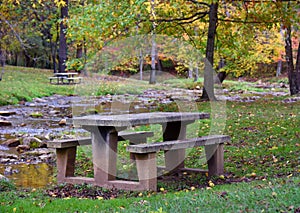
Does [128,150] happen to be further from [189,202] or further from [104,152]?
[189,202]

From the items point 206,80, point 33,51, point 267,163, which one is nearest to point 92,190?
point 267,163

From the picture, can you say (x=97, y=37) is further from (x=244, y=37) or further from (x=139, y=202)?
(x=139, y=202)

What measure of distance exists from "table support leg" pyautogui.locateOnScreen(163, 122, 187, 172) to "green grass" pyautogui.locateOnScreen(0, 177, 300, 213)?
5.56ft

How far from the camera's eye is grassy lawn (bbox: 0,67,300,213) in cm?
478

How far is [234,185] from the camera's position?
6254 mm

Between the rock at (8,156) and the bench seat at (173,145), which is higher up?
the bench seat at (173,145)

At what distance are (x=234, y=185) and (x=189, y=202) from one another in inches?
56.8

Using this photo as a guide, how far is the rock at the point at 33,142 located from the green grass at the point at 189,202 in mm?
4345

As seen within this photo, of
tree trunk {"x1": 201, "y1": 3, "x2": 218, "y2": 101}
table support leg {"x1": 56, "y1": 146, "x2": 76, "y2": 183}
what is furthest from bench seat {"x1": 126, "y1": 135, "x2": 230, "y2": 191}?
tree trunk {"x1": 201, "y1": 3, "x2": 218, "y2": 101}

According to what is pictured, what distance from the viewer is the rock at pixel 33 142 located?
10513mm

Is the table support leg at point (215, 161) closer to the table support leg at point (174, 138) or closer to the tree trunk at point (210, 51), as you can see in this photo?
the table support leg at point (174, 138)

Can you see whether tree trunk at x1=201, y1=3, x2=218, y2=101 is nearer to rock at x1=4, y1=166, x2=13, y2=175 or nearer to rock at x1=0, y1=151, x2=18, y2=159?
rock at x1=0, y1=151, x2=18, y2=159

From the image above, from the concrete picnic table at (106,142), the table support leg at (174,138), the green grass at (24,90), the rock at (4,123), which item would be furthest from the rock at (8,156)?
the green grass at (24,90)

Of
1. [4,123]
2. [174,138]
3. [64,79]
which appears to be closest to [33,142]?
[4,123]
